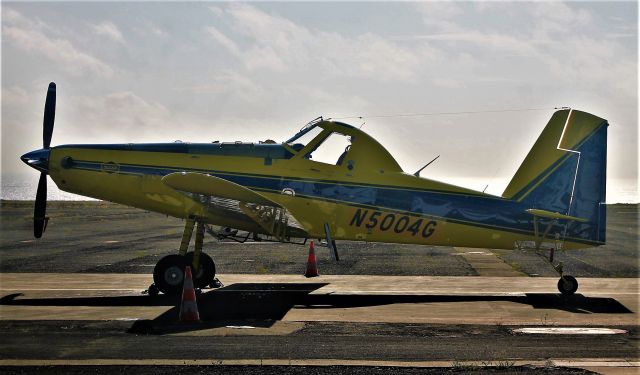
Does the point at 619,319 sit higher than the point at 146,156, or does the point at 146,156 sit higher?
the point at 146,156

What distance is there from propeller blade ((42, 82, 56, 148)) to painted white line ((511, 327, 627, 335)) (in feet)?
33.8

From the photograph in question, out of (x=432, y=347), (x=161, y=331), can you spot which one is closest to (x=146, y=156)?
(x=161, y=331)

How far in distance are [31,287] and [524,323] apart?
9.97m

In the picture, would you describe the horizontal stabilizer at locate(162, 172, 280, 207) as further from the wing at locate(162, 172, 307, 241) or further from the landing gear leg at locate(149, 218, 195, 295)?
the landing gear leg at locate(149, 218, 195, 295)

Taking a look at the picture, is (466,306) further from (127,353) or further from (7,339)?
(7,339)

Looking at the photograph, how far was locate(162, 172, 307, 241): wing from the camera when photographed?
12.4 m

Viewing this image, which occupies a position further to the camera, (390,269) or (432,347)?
(390,269)

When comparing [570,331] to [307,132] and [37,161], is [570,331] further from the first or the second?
[37,161]

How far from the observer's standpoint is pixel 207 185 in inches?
491

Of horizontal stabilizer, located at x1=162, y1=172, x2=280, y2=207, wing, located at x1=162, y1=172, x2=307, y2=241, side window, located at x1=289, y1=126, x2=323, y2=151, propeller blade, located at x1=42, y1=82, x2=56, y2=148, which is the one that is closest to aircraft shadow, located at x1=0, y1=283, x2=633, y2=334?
wing, located at x1=162, y1=172, x2=307, y2=241

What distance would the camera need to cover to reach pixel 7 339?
34.6 ft

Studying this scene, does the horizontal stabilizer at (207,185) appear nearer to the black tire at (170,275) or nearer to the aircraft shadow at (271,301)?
the aircraft shadow at (271,301)

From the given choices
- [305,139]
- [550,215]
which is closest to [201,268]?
[305,139]

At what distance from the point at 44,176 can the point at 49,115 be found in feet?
4.86
